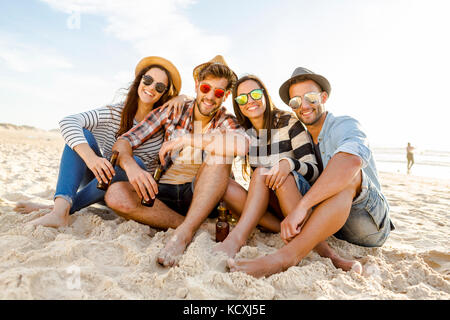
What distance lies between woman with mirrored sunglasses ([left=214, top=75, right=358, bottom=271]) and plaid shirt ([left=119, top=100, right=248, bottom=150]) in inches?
7.8

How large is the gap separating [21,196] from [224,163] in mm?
3125

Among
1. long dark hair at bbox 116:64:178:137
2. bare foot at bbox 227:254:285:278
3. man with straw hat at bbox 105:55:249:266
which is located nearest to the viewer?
bare foot at bbox 227:254:285:278

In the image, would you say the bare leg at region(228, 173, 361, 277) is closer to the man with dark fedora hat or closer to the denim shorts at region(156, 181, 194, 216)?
the man with dark fedora hat

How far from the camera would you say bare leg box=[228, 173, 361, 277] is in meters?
1.98

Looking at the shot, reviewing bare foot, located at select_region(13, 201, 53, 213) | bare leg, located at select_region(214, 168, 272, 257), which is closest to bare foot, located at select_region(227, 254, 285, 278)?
bare leg, located at select_region(214, 168, 272, 257)

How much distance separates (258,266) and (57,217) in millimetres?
1951

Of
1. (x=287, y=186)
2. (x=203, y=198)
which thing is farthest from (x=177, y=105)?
(x=287, y=186)

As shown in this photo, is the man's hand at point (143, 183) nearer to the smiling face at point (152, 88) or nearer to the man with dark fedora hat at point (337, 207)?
the man with dark fedora hat at point (337, 207)

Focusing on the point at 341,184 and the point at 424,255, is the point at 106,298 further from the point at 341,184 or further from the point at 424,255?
the point at 424,255

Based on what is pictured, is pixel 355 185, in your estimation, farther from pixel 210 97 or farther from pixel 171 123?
pixel 171 123

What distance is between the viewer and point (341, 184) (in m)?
2.05

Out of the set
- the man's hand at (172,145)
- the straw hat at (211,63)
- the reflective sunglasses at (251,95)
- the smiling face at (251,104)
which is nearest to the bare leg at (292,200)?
the smiling face at (251,104)

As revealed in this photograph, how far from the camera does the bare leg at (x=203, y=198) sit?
2336 mm
